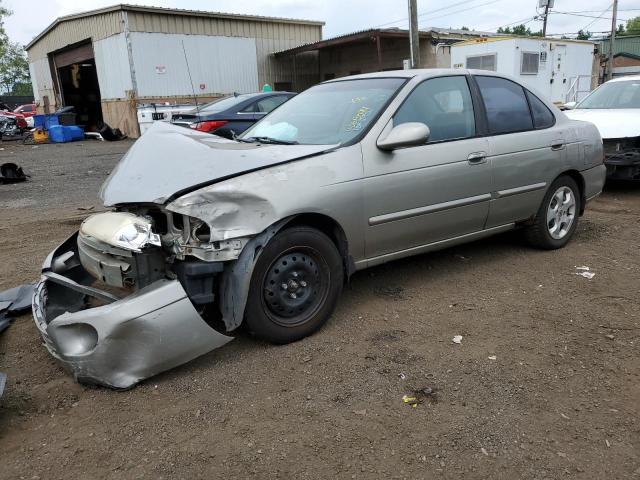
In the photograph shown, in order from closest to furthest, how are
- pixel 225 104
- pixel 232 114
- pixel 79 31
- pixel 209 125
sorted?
pixel 209 125
pixel 232 114
pixel 225 104
pixel 79 31

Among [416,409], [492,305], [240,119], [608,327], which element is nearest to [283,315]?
[416,409]

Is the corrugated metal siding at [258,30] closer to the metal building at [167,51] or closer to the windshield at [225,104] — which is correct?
the metal building at [167,51]

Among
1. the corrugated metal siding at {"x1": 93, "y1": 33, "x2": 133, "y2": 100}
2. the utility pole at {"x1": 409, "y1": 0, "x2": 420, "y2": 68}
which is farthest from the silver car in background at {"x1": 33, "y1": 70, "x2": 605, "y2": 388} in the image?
the corrugated metal siding at {"x1": 93, "y1": 33, "x2": 133, "y2": 100}

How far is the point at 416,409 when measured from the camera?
280 centimetres

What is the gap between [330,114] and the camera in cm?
416

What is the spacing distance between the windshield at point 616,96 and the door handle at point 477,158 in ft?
17.7

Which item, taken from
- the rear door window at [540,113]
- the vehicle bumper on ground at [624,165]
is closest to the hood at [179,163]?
the rear door window at [540,113]

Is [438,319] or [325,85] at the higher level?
[325,85]

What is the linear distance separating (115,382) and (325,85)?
3.00 m

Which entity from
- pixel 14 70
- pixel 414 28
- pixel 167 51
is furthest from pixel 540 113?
pixel 14 70

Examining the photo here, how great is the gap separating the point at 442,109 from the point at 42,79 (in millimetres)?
31580

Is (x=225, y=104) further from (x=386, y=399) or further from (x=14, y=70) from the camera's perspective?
(x=14, y=70)

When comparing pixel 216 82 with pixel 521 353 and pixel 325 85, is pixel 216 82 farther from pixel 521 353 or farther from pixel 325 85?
pixel 521 353

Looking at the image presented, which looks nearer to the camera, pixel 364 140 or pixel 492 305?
pixel 364 140
